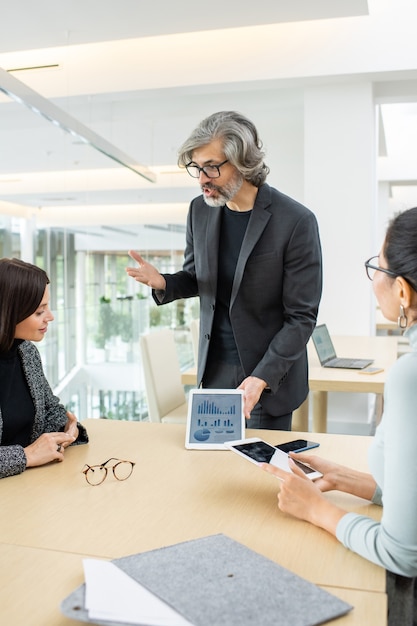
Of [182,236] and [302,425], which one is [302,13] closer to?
[302,425]

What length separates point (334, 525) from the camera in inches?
48.3

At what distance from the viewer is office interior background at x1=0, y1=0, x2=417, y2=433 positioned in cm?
416

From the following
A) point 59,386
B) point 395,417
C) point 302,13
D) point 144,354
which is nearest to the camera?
point 395,417

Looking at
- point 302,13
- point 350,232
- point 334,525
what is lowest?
point 334,525

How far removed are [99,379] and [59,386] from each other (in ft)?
2.12

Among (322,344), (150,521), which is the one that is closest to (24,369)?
(150,521)

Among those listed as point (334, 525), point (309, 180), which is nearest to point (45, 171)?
point (309, 180)

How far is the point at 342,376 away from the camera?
10.3 ft

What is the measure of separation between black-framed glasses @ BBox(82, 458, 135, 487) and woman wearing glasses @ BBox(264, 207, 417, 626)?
0.42 meters

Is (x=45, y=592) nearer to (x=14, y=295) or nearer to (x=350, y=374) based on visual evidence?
(x=14, y=295)

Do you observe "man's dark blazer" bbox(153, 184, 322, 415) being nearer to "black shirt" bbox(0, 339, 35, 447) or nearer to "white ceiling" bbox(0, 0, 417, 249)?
"black shirt" bbox(0, 339, 35, 447)

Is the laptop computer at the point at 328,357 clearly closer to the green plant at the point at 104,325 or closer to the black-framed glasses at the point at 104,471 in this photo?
the black-framed glasses at the point at 104,471

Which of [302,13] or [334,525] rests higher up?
[302,13]

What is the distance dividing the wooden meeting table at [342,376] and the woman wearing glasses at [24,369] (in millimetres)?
1280
